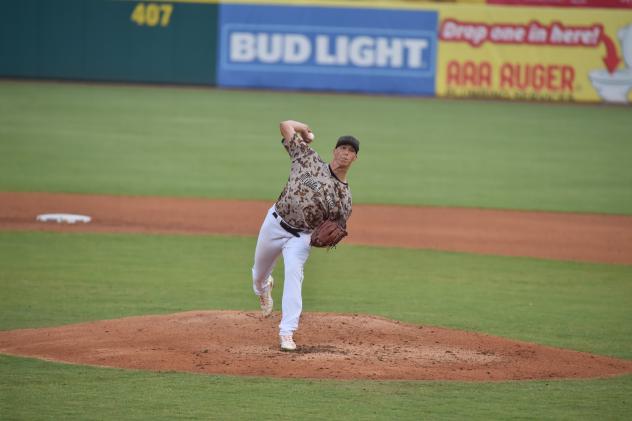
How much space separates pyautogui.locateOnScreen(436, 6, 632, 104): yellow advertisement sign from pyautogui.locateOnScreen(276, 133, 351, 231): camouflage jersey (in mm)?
23427

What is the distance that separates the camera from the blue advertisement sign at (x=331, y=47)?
31875mm

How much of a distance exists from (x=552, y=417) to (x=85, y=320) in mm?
4670

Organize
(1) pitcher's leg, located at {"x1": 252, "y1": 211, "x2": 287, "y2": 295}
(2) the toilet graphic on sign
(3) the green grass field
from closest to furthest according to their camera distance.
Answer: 1. (3) the green grass field
2. (1) pitcher's leg, located at {"x1": 252, "y1": 211, "x2": 287, "y2": 295}
3. (2) the toilet graphic on sign

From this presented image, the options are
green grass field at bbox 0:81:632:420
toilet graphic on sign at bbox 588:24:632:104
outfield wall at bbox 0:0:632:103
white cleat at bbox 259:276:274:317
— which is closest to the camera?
green grass field at bbox 0:81:632:420

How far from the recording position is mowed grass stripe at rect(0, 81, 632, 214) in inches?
792

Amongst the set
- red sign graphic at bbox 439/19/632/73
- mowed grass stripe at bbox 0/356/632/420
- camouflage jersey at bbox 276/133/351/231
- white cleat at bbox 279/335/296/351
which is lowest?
mowed grass stripe at bbox 0/356/632/420

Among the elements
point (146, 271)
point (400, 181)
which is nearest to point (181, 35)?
point (400, 181)

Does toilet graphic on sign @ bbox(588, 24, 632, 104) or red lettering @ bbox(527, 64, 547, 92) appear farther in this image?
red lettering @ bbox(527, 64, 547, 92)

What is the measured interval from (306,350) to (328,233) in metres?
1.08

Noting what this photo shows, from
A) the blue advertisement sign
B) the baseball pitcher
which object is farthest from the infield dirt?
the blue advertisement sign

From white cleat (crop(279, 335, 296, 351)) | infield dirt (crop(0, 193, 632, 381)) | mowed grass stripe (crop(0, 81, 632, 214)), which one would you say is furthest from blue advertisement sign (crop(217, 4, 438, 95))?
white cleat (crop(279, 335, 296, 351))

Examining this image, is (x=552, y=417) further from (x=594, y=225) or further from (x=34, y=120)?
(x=34, y=120)

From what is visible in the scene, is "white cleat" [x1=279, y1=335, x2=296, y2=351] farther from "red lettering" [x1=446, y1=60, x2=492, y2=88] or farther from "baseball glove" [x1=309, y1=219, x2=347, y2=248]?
"red lettering" [x1=446, y1=60, x2=492, y2=88]

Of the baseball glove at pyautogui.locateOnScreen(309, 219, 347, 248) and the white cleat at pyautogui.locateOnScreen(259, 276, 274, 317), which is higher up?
the baseball glove at pyautogui.locateOnScreen(309, 219, 347, 248)
